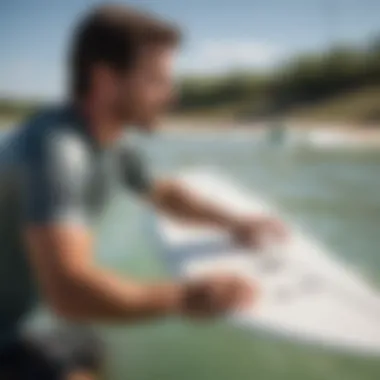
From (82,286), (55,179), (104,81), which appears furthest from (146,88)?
(82,286)

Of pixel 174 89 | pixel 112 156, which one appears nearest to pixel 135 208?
pixel 112 156

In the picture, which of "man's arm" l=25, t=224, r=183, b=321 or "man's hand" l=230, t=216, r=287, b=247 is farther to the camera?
"man's hand" l=230, t=216, r=287, b=247

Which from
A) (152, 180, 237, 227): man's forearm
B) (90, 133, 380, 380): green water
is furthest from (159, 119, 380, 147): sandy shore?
(152, 180, 237, 227): man's forearm

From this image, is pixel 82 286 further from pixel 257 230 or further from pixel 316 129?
pixel 316 129

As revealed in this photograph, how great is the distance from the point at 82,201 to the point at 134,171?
120 millimetres

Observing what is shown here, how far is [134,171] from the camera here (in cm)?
99

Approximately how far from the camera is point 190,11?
1041mm

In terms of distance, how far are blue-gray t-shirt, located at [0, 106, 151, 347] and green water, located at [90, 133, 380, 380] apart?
66mm

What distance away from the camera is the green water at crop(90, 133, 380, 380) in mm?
946

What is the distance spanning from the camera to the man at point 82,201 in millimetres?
890

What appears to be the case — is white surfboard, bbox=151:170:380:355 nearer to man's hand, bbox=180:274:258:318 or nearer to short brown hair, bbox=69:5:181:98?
man's hand, bbox=180:274:258:318

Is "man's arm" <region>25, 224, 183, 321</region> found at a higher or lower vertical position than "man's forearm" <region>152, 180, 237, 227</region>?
lower

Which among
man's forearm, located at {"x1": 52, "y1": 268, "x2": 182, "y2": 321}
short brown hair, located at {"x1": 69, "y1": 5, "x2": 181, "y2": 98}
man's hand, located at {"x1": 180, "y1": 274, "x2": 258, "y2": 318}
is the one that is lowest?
man's forearm, located at {"x1": 52, "y1": 268, "x2": 182, "y2": 321}

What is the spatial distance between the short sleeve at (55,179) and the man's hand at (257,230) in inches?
9.5
